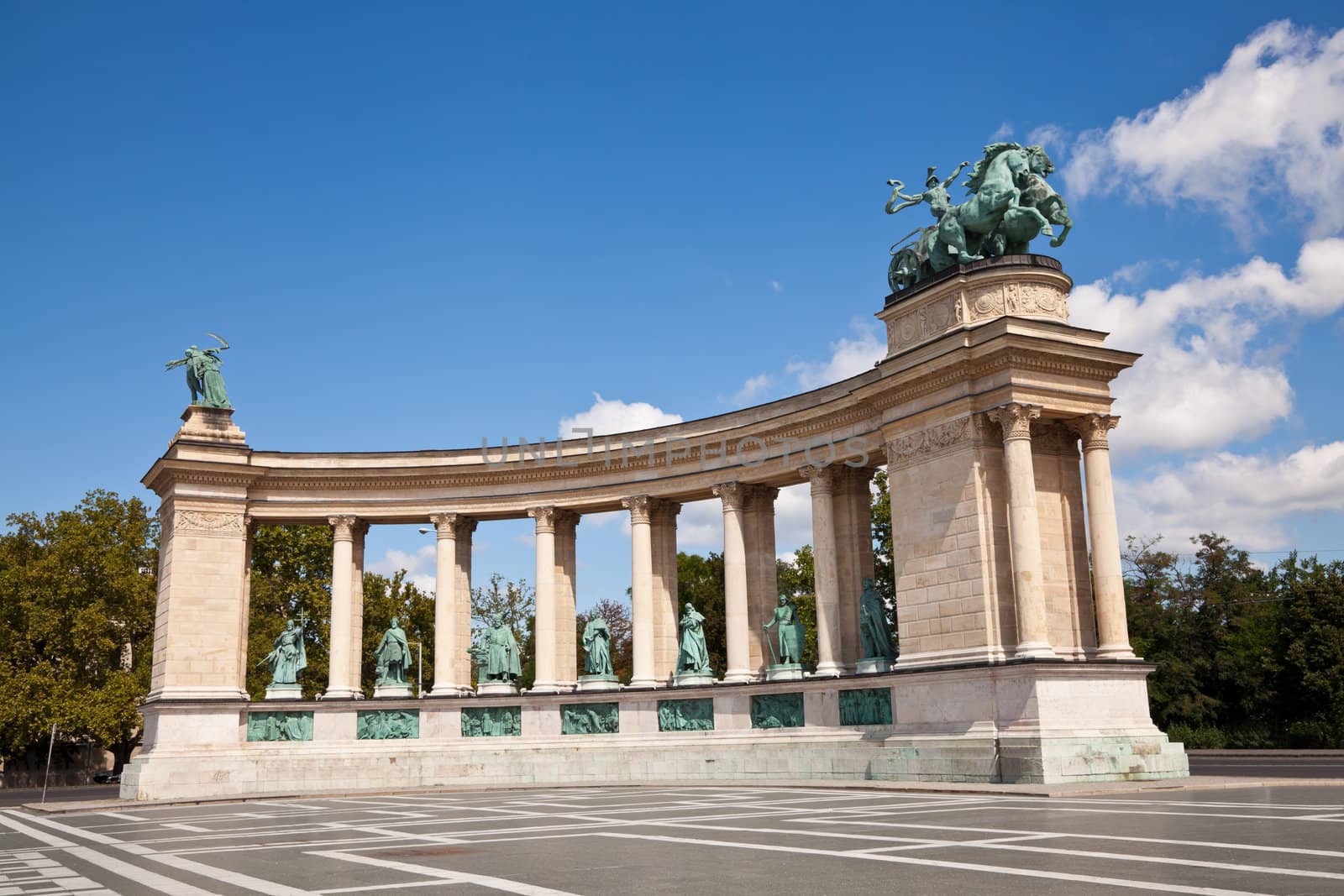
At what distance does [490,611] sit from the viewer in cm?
9038

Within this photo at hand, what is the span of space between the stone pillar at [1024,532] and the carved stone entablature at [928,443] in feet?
4.28

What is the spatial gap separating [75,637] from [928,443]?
5383 cm

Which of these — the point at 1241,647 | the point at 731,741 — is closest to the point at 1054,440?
the point at 731,741

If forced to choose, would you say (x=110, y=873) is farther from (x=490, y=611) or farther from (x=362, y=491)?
(x=490, y=611)

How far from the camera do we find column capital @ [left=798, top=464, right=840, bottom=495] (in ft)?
143

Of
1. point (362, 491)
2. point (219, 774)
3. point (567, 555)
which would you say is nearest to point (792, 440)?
point (567, 555)

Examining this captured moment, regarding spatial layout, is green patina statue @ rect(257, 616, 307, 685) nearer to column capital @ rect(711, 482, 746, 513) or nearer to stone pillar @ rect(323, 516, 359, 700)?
stone pillar @ rect(323, 516, 359, 700)

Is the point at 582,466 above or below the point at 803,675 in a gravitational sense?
above

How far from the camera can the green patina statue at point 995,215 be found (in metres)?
38.5

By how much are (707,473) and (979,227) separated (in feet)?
47.8

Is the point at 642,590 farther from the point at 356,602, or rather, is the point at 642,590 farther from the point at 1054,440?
the point at 1054,440

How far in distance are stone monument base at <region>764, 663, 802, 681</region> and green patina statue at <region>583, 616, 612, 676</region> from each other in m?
7.79

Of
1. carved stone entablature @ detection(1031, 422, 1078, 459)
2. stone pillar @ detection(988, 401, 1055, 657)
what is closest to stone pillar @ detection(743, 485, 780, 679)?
carved stone entablature @ detection(1031, 422, 1078, 459)

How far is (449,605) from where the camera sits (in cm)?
5059
